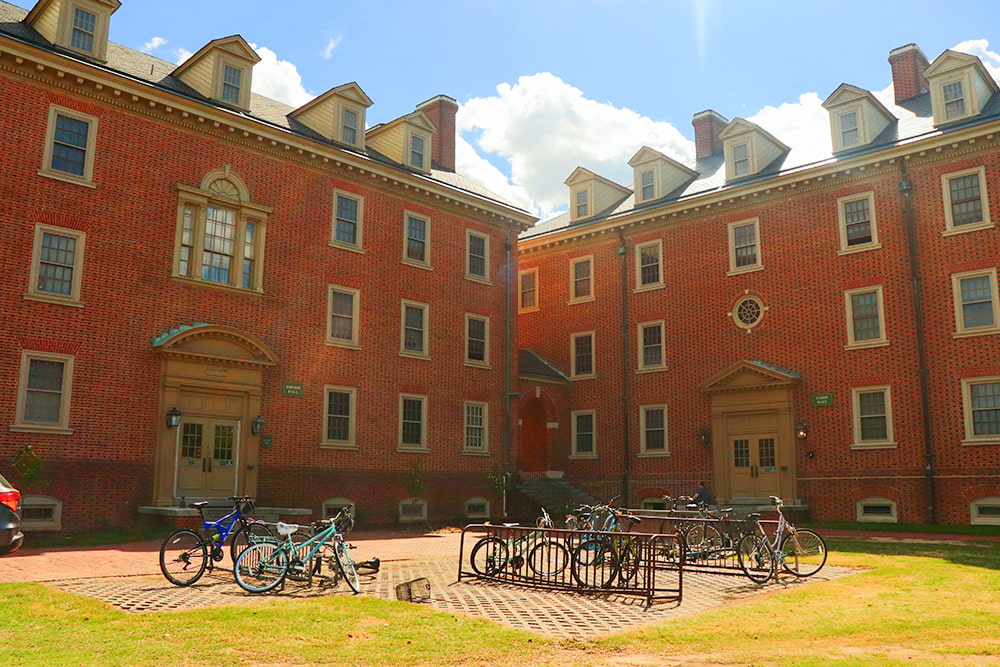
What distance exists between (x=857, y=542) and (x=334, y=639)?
14.6 m

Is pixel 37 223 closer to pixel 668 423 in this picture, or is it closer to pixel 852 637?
pixel 852 637

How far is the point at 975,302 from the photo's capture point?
22.9 m

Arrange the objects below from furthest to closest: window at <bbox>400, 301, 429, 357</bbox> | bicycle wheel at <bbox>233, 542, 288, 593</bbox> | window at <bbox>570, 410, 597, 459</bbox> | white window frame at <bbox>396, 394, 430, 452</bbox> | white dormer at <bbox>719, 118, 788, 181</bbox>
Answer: window at <bbox>570, 410, 597, 459</bbox> → white dormer at <bbox>719, 118, 788, 181</bbox> → window at <bbox>400, 301, 429, 357</bbox> → white window frame at <bbox>396, 394, 430, 452</bbox> → bicycle wheel at <bbox>233, 542, 288, 593</bbox>

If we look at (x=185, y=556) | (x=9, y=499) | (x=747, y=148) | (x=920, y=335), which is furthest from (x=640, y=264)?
(x=9, y=499)

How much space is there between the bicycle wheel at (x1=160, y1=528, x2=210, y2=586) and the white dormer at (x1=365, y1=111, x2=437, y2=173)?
17.4m

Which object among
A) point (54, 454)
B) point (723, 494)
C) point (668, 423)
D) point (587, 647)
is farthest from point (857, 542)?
point (54, 454)

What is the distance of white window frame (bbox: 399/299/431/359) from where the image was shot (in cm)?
2573

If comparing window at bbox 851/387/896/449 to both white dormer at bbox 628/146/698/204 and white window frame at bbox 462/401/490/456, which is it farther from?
white window frame at bbox 462/401/490/456

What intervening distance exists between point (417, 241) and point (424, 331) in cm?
285

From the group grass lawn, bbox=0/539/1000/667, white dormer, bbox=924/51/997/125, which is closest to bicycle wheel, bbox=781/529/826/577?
grass lawn, bbox=0/539/1000/667

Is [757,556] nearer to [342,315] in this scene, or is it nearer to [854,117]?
Answer: [342,315]

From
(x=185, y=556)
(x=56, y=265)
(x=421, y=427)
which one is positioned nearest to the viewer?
(x=185, y=556)

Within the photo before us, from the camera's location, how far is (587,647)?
8.28 meters

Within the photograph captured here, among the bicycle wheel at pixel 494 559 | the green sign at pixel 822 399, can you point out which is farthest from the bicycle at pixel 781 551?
the green sign at pixel 822 399
